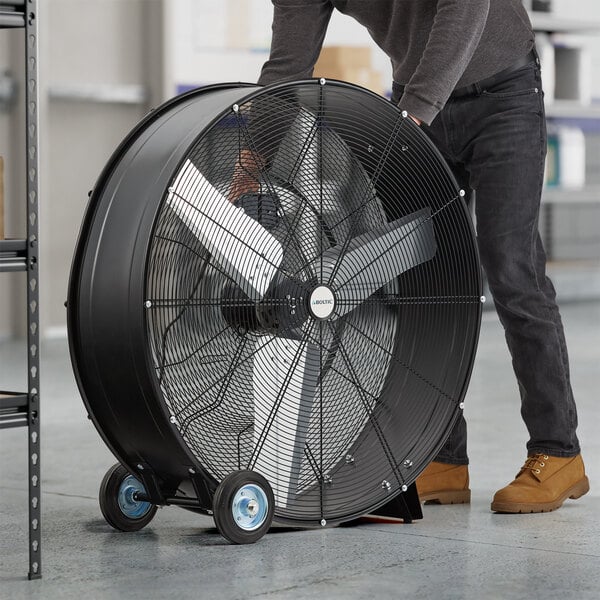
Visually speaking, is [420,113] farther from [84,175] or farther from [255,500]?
[84,175]

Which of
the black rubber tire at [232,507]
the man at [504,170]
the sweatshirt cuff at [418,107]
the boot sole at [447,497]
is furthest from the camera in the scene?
the boot sole at [447,497]

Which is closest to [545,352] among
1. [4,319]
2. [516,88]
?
[516,88]

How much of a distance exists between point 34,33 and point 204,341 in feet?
2.27

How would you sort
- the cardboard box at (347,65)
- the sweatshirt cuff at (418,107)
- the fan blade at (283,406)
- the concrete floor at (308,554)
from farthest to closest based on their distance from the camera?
the cardboard box at (347,65), the sweatshirt cuff at (418,107), the fan blade at (283,406), the concrete floor at (308,554)

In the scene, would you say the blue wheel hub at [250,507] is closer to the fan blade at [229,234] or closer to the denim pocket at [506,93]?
the fan blade at [229,234]

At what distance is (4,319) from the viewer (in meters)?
6.93

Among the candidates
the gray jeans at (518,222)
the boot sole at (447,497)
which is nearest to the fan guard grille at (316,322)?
the gray jeans at (518,222)

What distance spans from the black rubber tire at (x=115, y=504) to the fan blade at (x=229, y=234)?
53cm

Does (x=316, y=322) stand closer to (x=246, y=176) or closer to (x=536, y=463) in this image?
(x=246, y=176)

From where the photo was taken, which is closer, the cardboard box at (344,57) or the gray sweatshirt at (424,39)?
the gray sweatshirt at (424,39)

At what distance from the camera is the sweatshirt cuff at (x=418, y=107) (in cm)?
279

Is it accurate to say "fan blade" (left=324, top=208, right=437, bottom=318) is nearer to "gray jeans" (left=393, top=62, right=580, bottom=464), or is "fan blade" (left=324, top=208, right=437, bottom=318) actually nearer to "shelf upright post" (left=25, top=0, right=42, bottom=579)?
"gray jeans" (left=393, top=62, right=580, bottom=464)

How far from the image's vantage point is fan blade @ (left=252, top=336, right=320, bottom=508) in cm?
268

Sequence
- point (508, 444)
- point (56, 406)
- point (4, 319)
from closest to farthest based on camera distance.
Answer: point (508, 444), point (56, 406), point (4, 319)
